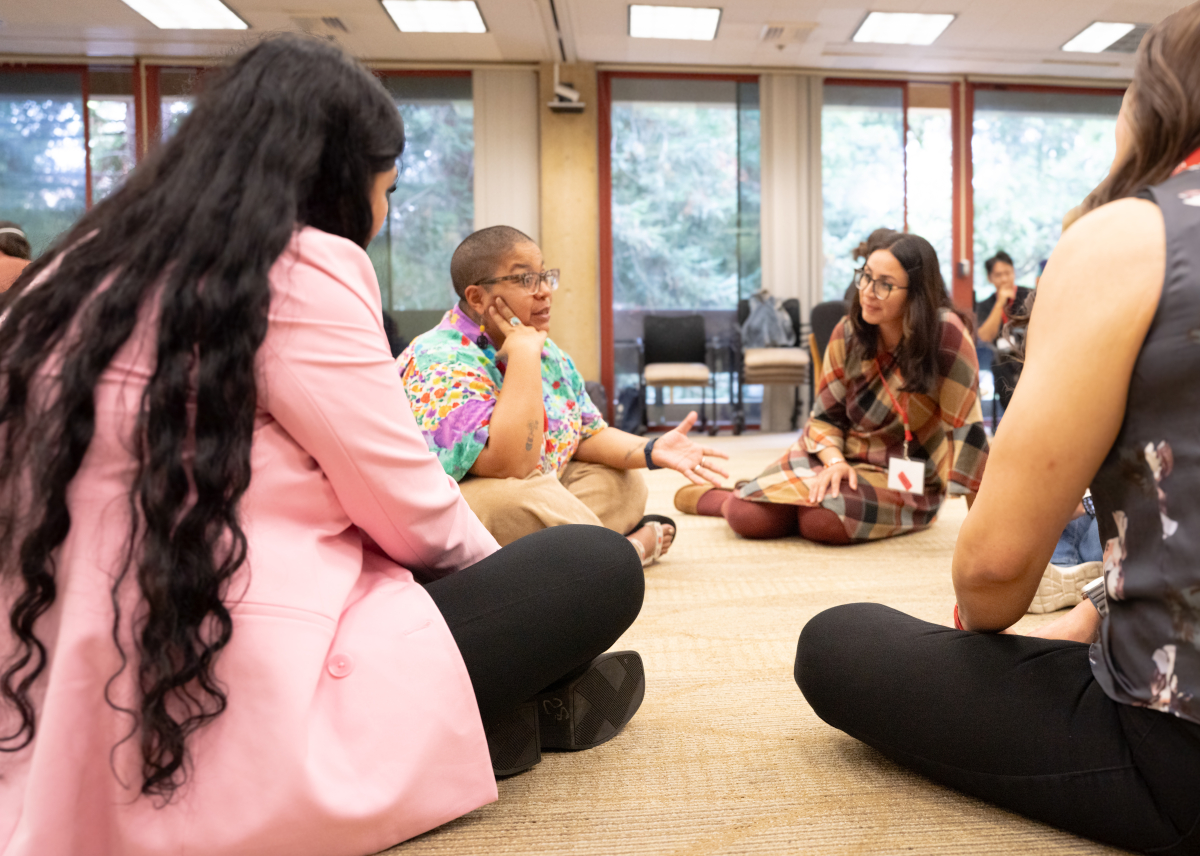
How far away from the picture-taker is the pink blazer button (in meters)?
0.90

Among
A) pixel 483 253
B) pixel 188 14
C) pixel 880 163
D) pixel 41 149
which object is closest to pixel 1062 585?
pixel 483 253

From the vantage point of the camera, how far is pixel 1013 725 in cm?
98

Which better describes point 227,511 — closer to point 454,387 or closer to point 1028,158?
point 454,387

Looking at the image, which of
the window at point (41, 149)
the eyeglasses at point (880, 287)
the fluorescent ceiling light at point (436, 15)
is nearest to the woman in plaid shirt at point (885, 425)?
the eyeglasses at point (880, 287)

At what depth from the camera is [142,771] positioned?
0.81 m

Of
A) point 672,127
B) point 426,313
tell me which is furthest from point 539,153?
point 426,313

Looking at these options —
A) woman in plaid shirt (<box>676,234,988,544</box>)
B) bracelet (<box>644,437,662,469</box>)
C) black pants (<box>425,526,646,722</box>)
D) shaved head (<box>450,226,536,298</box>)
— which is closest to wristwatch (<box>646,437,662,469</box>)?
bracelet (<box>644,437,662,469</box>)

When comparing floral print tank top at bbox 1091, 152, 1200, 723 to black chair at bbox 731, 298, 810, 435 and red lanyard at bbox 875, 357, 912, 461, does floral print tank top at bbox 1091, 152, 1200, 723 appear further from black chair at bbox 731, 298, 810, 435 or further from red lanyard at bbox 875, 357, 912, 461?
black chair at bbox 731, 298, 810, 435

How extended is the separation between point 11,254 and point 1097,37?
23.0ft

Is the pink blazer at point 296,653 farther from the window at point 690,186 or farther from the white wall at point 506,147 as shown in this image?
the window at point 690,186

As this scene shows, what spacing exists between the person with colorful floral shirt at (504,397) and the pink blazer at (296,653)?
36.8 inches

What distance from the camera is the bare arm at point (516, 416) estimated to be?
1912 mm

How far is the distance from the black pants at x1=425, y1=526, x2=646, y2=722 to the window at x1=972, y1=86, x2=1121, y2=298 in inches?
297

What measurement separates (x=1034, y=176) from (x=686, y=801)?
8.00 metres
